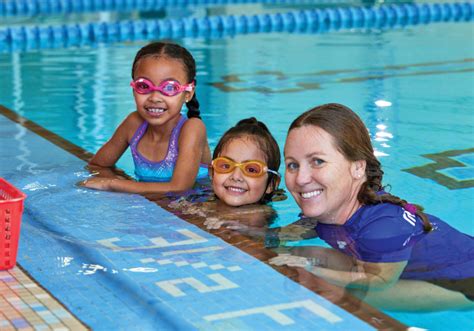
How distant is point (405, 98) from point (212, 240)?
3664 millimetres

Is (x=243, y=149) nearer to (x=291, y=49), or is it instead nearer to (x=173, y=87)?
(x=173, y=87)

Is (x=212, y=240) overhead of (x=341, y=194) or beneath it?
beneath

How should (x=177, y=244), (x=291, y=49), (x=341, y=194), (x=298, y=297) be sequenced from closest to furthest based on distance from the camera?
1. (x=298, y=297)
2. (x=341, y=194)
3. (x=177, y=244)
4. (x=291, y=49)

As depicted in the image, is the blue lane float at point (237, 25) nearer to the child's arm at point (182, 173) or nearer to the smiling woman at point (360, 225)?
the child's arm at point (182, 173)

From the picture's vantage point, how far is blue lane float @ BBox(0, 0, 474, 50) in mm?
10383

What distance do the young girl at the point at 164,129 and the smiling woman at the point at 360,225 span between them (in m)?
1.16

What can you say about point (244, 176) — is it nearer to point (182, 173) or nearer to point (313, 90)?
point (182, 173)

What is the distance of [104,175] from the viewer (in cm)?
501

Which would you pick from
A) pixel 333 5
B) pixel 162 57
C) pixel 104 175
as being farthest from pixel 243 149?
pixel 333 5

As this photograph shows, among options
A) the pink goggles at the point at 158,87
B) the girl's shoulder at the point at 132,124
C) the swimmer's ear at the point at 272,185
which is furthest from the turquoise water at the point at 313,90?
the pink goggles at the point at 158,87

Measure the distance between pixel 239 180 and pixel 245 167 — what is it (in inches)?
2.5

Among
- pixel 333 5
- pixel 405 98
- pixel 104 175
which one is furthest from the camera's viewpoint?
pixel 333 5

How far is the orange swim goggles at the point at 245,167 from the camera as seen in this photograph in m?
4.16

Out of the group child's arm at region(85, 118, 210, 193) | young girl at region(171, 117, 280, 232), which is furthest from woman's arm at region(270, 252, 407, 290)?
child's arm at region(85, 118, 210, 193)
